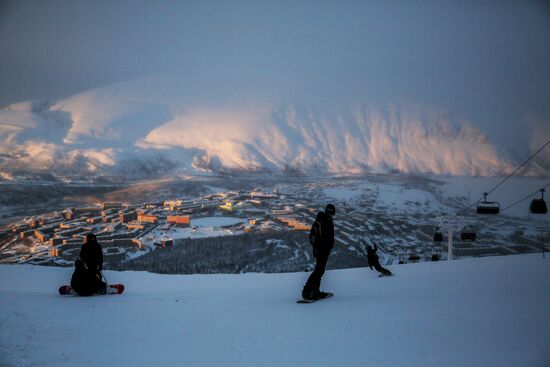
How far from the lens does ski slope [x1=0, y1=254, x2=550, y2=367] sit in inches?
93.0

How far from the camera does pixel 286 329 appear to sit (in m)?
2.94

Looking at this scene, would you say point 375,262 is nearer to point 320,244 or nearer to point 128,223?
point 320,244

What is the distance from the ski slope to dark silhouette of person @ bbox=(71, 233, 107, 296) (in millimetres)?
271

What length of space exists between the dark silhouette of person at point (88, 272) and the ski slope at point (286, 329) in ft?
0.89

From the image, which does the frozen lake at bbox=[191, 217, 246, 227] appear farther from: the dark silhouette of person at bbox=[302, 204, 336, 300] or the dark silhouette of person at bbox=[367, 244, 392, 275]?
the dark silhouette of person at bbox=[302, 204, 336, 300]

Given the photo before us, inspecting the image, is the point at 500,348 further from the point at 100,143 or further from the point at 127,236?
the point at 100,143

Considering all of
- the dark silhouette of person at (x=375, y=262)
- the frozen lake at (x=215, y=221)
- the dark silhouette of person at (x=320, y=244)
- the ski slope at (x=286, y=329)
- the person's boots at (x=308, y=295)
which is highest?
the dark silhouette of person at (x=320, y=244)

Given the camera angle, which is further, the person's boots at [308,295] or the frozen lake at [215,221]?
the frozen lake at [215,221]

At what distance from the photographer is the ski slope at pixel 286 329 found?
93.0 inches

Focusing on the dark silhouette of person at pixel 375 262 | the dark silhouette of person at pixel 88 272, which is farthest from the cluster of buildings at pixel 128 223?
the dark silhouette of person at pixel 375 262

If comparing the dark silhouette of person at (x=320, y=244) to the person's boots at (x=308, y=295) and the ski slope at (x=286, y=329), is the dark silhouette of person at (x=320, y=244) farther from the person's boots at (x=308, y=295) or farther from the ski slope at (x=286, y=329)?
the ski slope at (x=286, y=329)

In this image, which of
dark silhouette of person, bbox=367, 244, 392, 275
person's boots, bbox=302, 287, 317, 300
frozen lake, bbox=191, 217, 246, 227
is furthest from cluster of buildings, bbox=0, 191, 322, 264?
person's boots, bbox=302, 287, 317, 300

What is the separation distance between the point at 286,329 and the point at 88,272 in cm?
295

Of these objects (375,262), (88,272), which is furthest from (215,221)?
(88,272)
